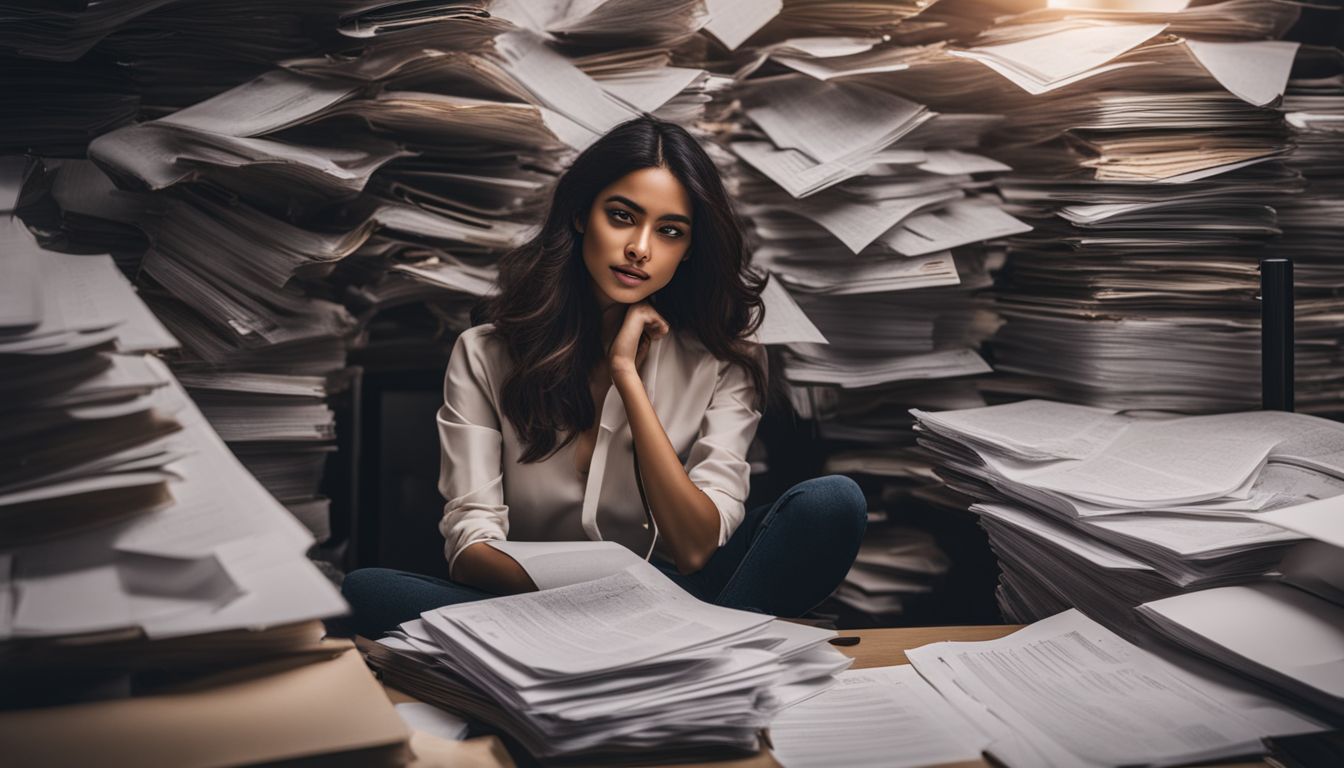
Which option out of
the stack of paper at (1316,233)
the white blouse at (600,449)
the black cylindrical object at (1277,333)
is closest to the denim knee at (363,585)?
the white blouse at (600,449)

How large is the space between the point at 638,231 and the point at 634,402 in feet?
0.76

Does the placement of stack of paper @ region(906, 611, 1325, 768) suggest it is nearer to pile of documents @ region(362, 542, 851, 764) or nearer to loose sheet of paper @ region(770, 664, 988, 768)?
loose sheet of paper @ region(770, 664, 988, 768)

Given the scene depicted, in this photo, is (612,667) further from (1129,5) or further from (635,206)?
(1129,5)

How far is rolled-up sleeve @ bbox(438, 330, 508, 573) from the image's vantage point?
1342mm

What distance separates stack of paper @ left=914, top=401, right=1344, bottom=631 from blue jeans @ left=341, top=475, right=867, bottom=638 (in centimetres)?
20

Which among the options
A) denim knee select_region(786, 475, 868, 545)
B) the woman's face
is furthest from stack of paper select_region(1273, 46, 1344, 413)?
the woman's face

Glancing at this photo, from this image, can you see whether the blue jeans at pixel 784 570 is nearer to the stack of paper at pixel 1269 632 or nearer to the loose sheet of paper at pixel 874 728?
the loose sheet of paper at pixel 874 728

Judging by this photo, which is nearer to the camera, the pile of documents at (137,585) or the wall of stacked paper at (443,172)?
the pile of documents at (137,585)

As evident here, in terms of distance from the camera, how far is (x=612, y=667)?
853 mm

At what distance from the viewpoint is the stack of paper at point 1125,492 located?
112 cm

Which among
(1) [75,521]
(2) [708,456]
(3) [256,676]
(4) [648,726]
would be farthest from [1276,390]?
(1) [75,521]

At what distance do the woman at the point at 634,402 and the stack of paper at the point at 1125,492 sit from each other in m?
0.22

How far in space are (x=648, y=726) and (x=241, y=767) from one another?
0.31 meters

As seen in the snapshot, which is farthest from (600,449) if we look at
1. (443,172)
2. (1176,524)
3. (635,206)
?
(1176,524)
